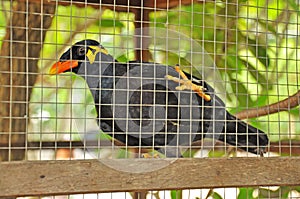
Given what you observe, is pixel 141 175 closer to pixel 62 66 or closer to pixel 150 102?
pixel 150 102

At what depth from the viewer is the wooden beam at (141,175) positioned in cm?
84

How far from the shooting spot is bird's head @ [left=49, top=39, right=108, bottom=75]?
122cm

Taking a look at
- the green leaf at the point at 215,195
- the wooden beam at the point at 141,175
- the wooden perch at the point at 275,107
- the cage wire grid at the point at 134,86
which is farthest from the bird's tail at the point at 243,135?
the green leaf at the point at 215,195

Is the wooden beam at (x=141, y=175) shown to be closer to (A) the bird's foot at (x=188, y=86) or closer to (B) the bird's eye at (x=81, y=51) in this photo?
(A) the bird's foot at (x=188, y=86)

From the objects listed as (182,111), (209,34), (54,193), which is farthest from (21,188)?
(209,34)

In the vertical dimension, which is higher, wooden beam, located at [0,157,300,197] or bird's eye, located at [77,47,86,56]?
bird's eye, located at [77,47,86,56]

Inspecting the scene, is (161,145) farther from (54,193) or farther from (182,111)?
(54,193)

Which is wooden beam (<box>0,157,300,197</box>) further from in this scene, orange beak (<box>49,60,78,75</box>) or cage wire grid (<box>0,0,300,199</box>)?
orange beak (<box>49,60,78,75</box>)

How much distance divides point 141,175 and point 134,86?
31 centimetres

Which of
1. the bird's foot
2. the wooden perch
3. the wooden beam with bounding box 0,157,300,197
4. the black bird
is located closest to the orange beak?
the black bird

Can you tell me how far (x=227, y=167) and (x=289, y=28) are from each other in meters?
0.98

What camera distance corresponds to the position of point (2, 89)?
4.87 feet

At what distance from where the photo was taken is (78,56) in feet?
4.06

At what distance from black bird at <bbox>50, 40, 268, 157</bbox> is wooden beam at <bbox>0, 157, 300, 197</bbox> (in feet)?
0.43
